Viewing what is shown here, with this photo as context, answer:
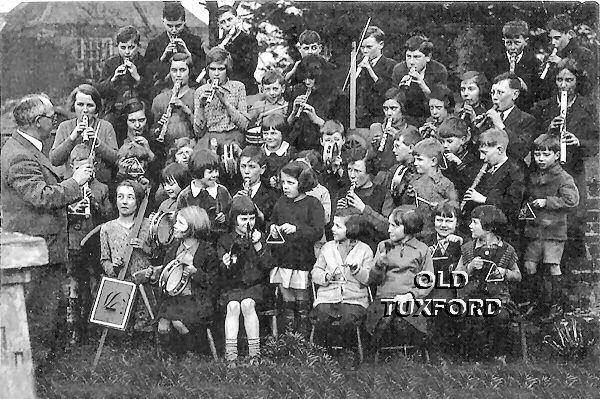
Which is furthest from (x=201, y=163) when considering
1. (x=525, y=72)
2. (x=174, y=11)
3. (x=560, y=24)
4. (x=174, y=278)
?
(x=560, y=24)

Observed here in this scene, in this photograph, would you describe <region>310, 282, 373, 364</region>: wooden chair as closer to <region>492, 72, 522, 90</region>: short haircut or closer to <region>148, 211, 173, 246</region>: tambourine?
<region>148, 211, 173, 246</region>: tambourine

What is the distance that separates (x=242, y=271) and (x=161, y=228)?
611 mm

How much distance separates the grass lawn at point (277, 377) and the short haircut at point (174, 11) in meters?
2.19

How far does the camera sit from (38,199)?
6.25m

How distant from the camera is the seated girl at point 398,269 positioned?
6.28 m

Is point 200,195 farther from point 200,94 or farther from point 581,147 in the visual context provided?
point 581,147

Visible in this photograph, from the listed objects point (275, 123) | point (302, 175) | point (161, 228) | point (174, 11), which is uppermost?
point (174, 11)

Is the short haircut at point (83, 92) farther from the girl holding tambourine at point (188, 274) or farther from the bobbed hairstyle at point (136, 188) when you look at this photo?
the girl holding tambourine at point (188, 274)

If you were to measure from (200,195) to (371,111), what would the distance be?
1270 millimetres

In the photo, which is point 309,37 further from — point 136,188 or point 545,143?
point 545,143

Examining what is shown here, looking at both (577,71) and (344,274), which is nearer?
(344,274)

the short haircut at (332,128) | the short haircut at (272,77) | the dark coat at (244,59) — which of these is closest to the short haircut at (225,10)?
the dark coat at (244,59)

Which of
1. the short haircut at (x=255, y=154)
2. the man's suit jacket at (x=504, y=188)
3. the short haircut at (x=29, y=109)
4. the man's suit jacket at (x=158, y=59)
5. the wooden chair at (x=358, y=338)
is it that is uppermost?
the man's suit jacket at (x=158, y=59)

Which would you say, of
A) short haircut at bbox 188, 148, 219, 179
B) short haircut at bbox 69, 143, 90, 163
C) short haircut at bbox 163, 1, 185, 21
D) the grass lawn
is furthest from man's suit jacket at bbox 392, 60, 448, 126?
short haircut at bbox 69, 143, 90, 163
